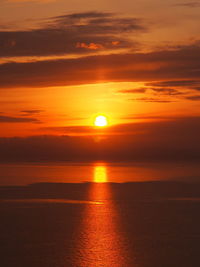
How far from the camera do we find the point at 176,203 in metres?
36.3

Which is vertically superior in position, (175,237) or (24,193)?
(24,193)

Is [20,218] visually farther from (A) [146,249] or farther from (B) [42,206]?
(A) [146,249]

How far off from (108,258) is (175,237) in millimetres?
4661

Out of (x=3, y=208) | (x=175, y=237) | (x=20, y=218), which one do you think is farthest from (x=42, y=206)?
(x=175, y=237)

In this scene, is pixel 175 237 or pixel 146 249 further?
pixel 175 237

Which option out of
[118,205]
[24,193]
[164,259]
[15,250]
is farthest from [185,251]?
[24,193]

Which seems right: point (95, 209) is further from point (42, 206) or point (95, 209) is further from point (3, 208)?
point (3, 208)

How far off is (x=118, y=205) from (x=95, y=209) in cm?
236

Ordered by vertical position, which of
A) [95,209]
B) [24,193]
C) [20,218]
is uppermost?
Result: [24,193]

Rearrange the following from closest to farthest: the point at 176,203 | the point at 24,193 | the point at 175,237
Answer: the point at 175,237 < the point at 176,203 < the point at 24,193

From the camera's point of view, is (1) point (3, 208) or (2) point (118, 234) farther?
(1) point (3, 208)

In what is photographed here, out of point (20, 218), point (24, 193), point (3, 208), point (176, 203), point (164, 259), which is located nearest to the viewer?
point (164, 259)

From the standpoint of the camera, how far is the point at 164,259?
20641 millimetres

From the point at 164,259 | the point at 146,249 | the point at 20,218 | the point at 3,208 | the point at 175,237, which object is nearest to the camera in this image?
the point at 164,259
